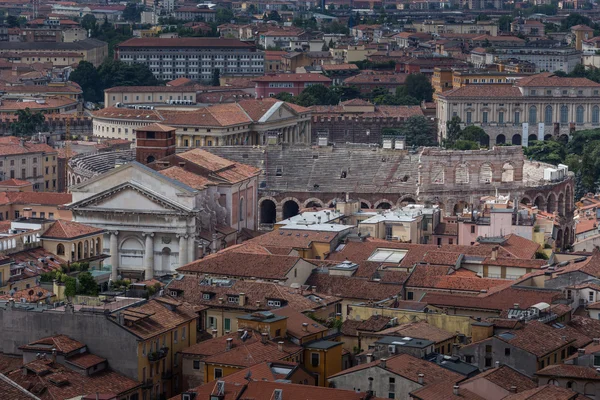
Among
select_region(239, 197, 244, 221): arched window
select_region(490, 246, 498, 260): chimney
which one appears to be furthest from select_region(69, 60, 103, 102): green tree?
select_region(490, 246, 498, 260): chimney

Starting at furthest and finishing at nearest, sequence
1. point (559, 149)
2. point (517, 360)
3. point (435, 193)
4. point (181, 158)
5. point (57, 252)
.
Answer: point (559, 149) < point (435, 193) < point (181, 158) < point (57, 252) < point (517, 360)

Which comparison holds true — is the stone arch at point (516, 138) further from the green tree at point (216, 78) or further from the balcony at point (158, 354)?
the balcony at point (158, 354)

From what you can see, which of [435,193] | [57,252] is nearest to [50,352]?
[57,252]

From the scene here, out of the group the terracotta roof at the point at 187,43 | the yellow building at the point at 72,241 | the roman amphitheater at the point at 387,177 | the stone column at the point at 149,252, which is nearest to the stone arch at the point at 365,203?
the roman amphitheater at the point at 387,177

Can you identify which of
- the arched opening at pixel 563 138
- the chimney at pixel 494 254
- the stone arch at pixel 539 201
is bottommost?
the arched opening at pixel 563 138

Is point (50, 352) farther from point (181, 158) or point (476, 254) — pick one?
point (181, 158)

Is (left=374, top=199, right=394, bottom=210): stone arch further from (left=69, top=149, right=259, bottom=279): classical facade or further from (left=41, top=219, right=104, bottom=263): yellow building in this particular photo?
(left=41, top=219, right=104, bottom=263): yellow building
